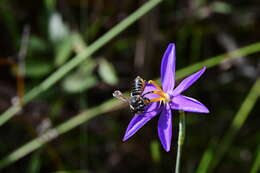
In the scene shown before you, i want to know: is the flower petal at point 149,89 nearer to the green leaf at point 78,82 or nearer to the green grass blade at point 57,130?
the green grass blade at point 57,130

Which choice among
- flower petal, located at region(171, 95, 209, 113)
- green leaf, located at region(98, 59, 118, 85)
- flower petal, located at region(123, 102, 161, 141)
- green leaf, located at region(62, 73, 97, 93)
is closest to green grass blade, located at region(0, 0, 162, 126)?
green leaf, located at region(62, 73, 97, 93)

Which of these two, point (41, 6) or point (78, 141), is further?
point (41, 6)

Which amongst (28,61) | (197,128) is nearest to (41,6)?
(28,61)

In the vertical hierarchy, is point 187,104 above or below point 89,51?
below

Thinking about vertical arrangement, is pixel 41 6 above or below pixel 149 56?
above

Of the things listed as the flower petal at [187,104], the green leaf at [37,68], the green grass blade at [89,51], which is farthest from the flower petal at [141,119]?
the green leaf at [37,68]

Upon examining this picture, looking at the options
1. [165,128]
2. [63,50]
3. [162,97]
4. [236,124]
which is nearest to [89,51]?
[63,50]

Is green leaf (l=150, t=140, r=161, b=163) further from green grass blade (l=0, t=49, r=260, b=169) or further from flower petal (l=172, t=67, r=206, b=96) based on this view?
flower petal (l=172, t=67, r=206, b=96)

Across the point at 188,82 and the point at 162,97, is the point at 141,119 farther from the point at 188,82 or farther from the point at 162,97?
the point at 188,82

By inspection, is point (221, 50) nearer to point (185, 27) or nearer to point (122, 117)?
point (185, 27)
